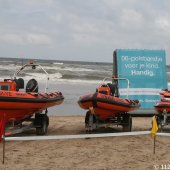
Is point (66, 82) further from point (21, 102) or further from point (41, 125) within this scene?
point (21, 102)

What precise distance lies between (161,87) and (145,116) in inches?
46.0

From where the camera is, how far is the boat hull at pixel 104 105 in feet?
33.8

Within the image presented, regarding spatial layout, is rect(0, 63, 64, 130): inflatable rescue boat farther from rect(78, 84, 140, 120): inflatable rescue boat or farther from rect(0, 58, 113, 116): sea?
rect(0, 58, 113, 116): sea

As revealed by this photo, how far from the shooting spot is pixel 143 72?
1562 cm

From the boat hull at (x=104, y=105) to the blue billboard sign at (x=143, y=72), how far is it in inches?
165

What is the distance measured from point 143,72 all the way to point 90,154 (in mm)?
7719

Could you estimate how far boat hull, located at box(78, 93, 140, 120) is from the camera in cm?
1030

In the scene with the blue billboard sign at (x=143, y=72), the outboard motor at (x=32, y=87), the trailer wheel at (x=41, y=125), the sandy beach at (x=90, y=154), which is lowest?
the sandy beach at (x=90, y=154)

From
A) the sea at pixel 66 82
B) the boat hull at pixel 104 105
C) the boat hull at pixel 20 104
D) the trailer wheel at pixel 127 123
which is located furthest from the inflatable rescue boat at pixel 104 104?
the sea at pixel 66 82

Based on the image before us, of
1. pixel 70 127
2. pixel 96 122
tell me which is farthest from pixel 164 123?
pixel 70 127

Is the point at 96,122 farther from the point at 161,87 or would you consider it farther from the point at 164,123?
the point at 161,87

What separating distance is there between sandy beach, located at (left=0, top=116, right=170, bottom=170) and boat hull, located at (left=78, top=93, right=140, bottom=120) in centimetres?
75

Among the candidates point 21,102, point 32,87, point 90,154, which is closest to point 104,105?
point 32,87

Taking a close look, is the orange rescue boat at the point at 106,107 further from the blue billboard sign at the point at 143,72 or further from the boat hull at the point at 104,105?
the blue billboard sign at the point at 143,72
